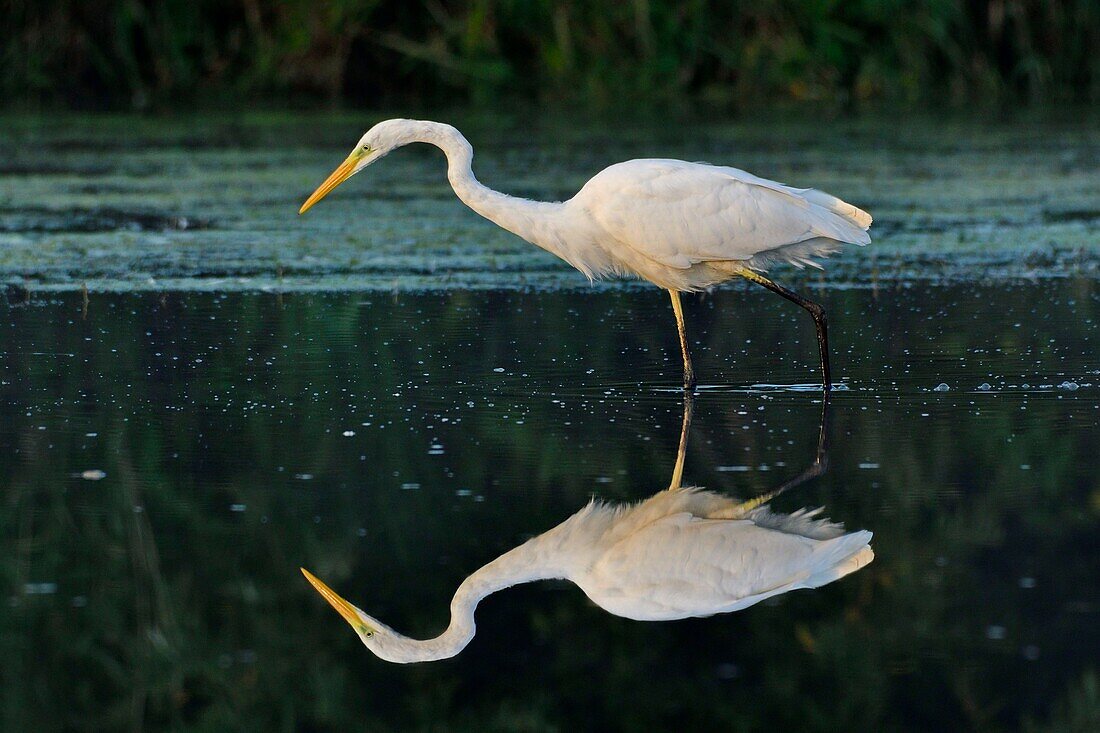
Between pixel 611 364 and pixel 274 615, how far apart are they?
3.42m

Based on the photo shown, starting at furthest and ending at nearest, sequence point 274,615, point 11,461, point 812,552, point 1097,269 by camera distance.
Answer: point 1097,269 → point 11,461 → point 812,552 → point 274,615

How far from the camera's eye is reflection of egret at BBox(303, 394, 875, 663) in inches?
171

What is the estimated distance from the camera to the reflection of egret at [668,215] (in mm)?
7219

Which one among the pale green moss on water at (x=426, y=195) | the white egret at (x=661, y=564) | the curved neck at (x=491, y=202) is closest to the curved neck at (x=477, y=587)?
the white egret at (x=661, y=564)

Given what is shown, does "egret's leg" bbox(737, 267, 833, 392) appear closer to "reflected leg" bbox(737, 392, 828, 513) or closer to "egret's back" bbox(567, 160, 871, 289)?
"egret's back" bbox(567, 160, 871, 289)

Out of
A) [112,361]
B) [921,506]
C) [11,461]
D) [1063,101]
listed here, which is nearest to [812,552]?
[921,506]

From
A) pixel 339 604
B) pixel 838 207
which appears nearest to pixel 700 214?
pixel 838 207

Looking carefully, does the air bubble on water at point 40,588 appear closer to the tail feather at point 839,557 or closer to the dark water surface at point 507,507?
the dark water surface at point 507,507

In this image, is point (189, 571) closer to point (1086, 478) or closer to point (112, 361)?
point (1086, 478)

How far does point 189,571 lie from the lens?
4605mm

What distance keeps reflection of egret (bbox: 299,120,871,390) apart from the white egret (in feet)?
6.95

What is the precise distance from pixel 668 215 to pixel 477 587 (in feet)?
10.0

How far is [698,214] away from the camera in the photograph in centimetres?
725

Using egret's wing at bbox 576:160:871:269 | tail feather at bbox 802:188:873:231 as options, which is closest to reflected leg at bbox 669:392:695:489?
egret's wing at bbox 576:160:871:269
